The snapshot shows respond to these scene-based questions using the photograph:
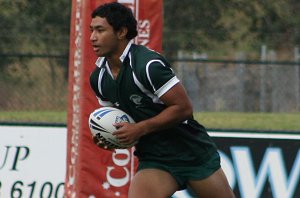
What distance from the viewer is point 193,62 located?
1363 centimetres

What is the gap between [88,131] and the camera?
8.70 metres

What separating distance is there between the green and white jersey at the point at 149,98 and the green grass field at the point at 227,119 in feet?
18.2

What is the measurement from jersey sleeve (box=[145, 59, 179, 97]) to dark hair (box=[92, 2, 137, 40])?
1.17 feet

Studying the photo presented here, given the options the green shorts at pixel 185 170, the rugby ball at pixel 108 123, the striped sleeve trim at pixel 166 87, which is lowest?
the green shorts at pixel 185 170

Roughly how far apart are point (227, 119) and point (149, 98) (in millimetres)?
6639

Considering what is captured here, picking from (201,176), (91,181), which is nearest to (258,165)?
(91,181)

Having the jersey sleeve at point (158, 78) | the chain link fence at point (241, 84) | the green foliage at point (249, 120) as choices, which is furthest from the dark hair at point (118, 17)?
the chain link fence at point (241, 84)

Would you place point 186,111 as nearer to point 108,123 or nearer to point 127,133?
point 127,133

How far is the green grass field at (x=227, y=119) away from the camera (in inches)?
492

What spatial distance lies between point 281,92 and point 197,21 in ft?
6.82

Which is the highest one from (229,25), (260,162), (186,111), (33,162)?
(186,111)

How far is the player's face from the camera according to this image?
6.54 metres

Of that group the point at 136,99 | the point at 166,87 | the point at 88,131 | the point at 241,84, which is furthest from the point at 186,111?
the point at 241,84

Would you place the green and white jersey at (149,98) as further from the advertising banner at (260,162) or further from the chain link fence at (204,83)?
the chain link fence at (204,83)
